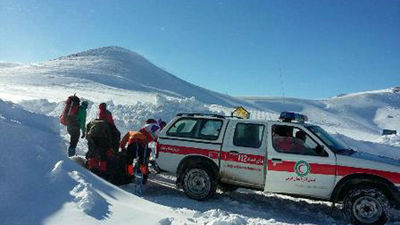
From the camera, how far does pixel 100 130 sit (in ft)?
32.2

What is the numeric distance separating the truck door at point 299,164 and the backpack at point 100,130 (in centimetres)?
355

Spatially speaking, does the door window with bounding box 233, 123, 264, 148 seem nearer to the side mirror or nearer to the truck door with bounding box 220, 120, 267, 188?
the truck door with bounding box 220, 120, 267, 188

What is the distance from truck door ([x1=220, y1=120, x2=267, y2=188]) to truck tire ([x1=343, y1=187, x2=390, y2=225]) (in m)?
1.61

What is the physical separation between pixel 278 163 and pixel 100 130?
392 centimetres

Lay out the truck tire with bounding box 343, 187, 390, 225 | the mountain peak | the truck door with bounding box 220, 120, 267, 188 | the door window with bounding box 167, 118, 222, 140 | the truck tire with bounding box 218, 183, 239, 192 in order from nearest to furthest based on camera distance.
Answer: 1. the truck tire with bounding box 343, 187, 390, 225
2. the truck door with bounding box 220, 120, 267, 188
3. the truck tire with bounding box 218, 183, 239, 192
4. the door window with bounding box 167, 118, 222, 140
5. the mountain peak

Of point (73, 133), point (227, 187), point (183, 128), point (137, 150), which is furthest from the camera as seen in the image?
point (73, 133)

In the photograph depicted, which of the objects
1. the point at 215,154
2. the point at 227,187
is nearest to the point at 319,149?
the point at 215,154

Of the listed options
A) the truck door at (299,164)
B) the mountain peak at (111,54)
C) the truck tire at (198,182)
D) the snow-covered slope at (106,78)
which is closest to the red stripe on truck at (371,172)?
the truck door at (299,164)

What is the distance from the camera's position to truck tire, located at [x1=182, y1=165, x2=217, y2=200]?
8.92 metres

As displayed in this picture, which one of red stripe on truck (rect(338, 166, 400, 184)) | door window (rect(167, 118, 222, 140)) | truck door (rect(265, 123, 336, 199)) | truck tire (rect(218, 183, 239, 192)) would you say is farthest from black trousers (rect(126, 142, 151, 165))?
red stripe on truck (rect(338, 166, 400, 184))

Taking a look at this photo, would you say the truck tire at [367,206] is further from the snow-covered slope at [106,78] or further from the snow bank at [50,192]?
the snow-covered slope at [106,78]

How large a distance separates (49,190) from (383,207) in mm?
5268

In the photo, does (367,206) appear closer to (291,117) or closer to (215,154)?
(291,117)

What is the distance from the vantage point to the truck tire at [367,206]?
7503mm
